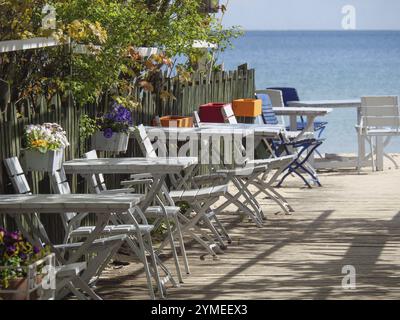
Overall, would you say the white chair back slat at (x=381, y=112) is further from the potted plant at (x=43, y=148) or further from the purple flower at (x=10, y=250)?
the purple flower at (x=10, y=250)

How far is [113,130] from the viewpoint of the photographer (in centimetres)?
951

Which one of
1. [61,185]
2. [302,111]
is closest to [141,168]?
[61,185]

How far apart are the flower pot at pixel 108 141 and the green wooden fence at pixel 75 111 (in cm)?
8

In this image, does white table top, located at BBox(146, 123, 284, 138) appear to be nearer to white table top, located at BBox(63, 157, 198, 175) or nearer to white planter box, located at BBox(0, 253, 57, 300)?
white table top, located at BBox(63, 157, 198, 175)

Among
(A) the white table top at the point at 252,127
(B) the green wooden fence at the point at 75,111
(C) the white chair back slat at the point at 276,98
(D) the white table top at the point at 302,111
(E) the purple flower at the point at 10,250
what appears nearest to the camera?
(E) the purple flower at the point at 10,250

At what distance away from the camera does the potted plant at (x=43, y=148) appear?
26.0 feet

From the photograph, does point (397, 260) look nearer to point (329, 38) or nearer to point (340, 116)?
point (340, 116)

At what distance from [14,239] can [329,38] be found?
114072 mm

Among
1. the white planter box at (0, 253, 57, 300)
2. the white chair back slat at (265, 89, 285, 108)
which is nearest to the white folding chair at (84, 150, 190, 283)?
the white planter box at (0, 253, 57, 300)

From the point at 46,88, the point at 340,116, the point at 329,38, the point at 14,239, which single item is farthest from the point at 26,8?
the point at 329,38

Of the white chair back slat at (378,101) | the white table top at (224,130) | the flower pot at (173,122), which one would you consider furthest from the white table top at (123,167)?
the white chair back slat at (378,101)

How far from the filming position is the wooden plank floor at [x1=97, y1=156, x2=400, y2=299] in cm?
798

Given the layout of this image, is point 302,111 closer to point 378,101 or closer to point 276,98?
point 276,98

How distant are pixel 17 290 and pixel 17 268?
0.36ft
